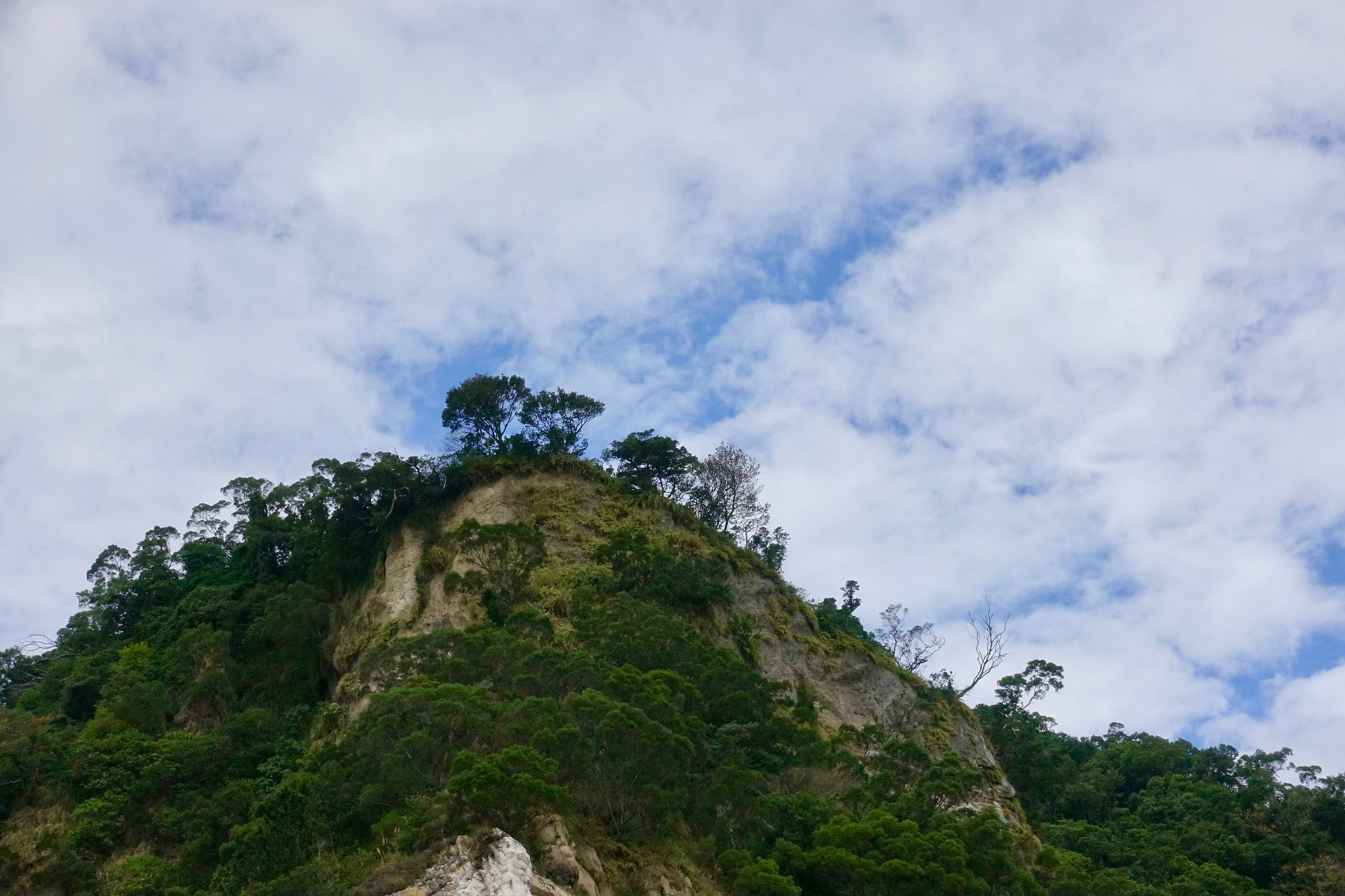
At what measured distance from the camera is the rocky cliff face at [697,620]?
30.4m

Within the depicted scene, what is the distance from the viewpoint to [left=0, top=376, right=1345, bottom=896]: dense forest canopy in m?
18.8

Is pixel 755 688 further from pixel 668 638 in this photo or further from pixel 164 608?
pixel 164 608

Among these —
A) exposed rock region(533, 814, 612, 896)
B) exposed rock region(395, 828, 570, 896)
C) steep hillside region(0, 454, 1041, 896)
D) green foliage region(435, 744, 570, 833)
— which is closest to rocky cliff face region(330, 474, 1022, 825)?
steep hillside region(0, 454, 1041, 896)

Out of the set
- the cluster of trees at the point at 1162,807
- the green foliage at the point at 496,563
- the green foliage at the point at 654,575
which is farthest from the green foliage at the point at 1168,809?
the green foliage at the point at 496,563

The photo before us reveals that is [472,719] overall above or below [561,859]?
above

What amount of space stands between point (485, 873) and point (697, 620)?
16999mm

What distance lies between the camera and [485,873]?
15273 millimetres

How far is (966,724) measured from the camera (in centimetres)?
3753

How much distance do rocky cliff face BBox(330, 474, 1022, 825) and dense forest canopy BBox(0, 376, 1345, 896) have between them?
1.58 ft

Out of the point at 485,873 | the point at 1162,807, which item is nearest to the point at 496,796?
the point at 485,873

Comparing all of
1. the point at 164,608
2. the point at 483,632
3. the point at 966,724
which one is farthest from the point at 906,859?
the point at 164,608

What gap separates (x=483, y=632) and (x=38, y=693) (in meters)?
17.9

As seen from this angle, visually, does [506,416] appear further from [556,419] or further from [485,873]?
[485,873]

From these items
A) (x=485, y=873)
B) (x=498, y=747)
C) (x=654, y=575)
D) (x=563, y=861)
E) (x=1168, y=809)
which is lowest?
(x=485, y=873)
